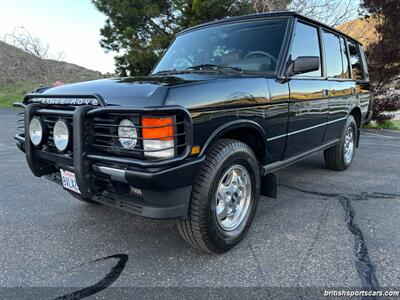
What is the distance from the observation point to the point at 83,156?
2.25 m

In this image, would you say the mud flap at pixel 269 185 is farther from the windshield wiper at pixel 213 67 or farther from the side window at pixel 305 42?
the side window at pixel 305 42

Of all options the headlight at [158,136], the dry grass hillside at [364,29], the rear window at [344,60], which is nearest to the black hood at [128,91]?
the headlight at [158,136]

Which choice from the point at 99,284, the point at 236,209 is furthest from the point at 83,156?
the point at 236,209

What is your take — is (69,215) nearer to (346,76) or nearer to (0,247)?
(0,247)

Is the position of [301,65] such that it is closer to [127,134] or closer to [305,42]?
[305,42]

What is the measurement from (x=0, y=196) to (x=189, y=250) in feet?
8.88

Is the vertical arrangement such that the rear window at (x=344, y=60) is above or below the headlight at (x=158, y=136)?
above

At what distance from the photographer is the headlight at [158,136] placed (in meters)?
2.09

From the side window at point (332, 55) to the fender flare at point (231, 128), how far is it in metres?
1.83

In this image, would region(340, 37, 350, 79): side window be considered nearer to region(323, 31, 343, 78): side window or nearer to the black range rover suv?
region(323, 31, 343, 78): side window

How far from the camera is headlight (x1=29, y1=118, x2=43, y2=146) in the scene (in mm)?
2670

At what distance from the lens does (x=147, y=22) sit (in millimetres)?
13070

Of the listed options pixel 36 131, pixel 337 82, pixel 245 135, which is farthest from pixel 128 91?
pixel 337 82

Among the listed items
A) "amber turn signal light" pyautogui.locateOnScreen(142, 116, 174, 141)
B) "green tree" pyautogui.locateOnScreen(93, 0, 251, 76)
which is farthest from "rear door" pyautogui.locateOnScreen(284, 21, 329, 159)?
"green tree" pyautogui.locateOnScreen(93, 0, 251, 76)
